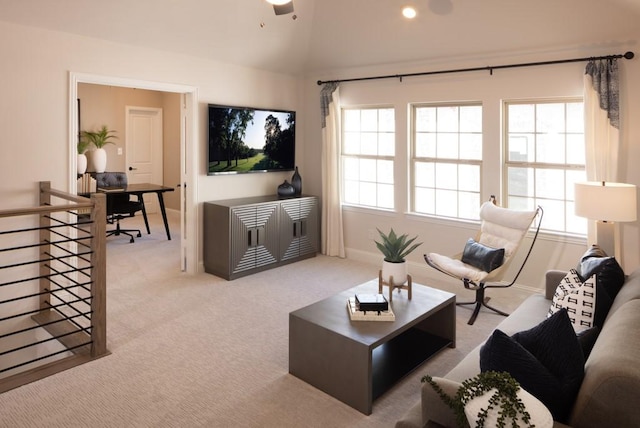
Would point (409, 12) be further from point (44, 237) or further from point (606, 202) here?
point (44, 237)

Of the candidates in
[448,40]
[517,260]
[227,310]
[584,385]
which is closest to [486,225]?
[517,260]

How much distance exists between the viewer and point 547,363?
1638mm

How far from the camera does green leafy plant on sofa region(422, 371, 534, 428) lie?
1.27m

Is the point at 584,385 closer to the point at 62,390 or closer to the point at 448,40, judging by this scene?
the point at 62,390

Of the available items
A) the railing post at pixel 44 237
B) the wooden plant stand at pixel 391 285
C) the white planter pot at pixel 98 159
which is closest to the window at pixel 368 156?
the wooden plant stand at pixel 391 285

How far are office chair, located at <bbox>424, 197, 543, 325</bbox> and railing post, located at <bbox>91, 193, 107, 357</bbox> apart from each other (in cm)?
274

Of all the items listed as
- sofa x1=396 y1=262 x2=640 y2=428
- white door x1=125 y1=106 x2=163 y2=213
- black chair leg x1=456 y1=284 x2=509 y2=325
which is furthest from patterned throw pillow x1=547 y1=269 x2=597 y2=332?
white door x1=125 y1=106 x2=163 y2=213

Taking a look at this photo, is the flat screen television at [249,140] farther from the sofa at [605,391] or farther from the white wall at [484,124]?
the sofa at [605,391]

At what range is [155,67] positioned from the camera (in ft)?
15.5

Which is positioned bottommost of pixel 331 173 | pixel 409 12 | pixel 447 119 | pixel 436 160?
pixel 331 173

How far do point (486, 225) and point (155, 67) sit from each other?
3.65 metres

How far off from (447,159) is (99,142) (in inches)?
237

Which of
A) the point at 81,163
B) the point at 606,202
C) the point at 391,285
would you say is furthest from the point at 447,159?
the point at 81,163

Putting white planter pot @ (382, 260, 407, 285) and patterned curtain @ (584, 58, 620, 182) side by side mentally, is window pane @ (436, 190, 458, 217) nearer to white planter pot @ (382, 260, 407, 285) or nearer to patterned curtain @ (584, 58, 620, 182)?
patterned curtain @ (584, 58, 620, 182)
